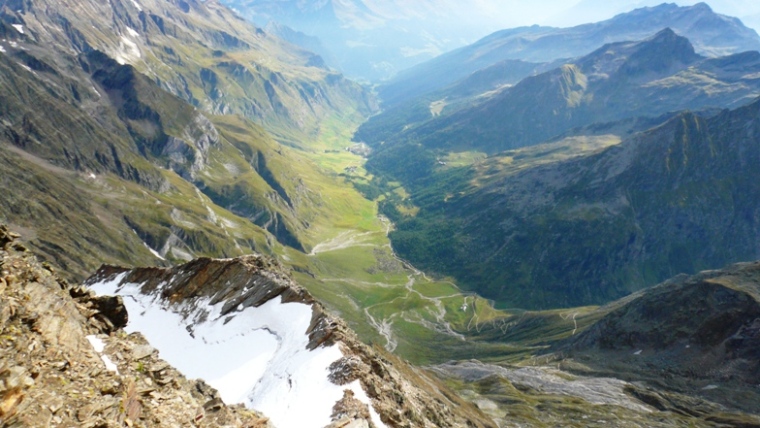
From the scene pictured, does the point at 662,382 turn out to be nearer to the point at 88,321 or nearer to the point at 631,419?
the point at 631,419

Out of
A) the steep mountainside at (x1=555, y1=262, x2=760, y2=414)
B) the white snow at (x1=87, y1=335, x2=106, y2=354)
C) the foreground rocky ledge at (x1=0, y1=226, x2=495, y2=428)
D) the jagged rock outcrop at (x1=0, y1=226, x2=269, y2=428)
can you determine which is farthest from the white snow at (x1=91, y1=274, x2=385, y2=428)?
the steep mountainside at (x1=555, y1=262, x2=760, y2=414)

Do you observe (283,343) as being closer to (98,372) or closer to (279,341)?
(279,341)

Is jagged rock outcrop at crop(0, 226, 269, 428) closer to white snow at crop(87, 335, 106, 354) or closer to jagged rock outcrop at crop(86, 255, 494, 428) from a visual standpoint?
white snow at crop(87, 335, 106, 354)

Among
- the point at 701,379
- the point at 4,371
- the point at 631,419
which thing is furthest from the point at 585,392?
the point at 4,371

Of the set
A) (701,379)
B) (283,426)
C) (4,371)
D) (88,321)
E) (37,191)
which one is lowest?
(701,379)

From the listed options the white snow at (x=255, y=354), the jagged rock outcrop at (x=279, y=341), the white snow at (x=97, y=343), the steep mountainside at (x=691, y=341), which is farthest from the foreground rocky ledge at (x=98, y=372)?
the steep mountainside at (x=691, y=341)

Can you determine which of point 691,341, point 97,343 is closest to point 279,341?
point 97,343

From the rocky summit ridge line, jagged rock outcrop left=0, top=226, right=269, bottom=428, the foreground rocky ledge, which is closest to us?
jagged rock outcrop left=0, top=226, right=269, bottom=428

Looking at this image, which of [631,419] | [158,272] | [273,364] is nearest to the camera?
[273,364]
